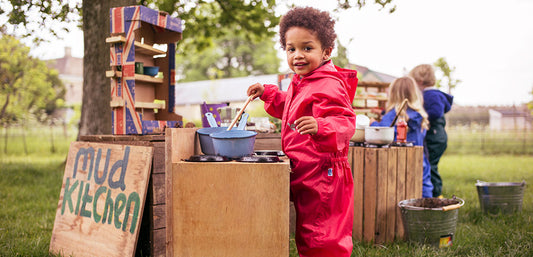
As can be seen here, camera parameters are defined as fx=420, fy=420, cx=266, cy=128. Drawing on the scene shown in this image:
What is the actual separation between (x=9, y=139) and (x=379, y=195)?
14.7 m

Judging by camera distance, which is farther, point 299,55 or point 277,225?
point 299,55

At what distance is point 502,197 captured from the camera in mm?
4906

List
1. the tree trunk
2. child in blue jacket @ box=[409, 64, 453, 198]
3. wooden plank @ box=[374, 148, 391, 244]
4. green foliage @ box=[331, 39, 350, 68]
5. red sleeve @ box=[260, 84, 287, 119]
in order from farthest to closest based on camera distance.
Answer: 1. green foliage @ box=[331, 39, 350, 68]
2. the tree trunk
3. child in blue jacket @ box=[409, 64, 453, 198]
4. wooden plank @ box=[374, 148, 391, 244]
5. red sleeve @ box=[260, 84, 287, 119]

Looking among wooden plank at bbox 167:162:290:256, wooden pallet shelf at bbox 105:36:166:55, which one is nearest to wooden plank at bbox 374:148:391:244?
wooden plank at bbox 167:162:290:256

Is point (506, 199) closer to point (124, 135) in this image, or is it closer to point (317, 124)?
point (317, 124)

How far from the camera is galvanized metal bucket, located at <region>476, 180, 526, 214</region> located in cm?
491

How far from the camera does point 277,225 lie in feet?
6.69

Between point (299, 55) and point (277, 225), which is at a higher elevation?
point (299, 55)

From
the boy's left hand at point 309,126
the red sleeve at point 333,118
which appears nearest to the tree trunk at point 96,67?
the red sleeve at point 333,118

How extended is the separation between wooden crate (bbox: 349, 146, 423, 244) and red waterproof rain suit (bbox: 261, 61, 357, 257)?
1.41 metres

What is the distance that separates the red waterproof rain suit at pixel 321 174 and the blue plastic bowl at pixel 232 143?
312mm

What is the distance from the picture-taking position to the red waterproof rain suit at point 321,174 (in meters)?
2.23

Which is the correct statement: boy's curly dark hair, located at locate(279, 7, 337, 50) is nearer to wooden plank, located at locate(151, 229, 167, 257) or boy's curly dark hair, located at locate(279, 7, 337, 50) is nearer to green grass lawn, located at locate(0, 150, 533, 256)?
wooden plank, located at locate(151, 229, 167, 257)

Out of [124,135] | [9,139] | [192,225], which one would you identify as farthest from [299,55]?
[9,139]
